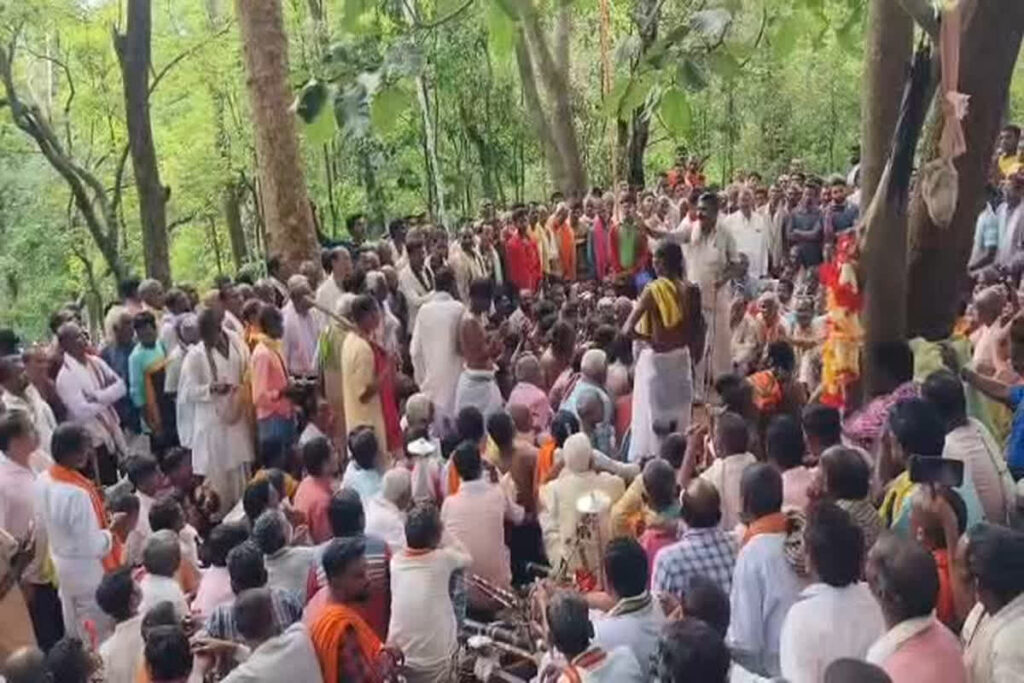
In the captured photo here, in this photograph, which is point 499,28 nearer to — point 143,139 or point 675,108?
point 675,108

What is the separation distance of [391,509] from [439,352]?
9.20ft

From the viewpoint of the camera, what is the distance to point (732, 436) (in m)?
5.48

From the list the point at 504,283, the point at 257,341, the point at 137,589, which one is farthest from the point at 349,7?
the point at 504,283

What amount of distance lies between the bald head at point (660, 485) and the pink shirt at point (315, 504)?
1.59m

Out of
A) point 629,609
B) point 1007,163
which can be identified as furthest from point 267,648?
point 1007,163

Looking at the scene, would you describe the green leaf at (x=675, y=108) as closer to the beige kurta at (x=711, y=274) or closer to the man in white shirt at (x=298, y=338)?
the man in white shirt at (x=298, y=338)

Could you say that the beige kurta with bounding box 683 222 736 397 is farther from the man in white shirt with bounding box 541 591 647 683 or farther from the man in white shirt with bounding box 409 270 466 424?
the man in white shirt with bounding box 541 591 647 683

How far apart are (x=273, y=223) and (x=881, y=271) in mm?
8471

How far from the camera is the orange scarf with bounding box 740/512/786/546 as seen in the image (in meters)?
4.51

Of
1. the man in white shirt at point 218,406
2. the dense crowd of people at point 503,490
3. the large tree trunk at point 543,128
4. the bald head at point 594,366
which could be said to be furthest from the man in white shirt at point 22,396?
the large tree trunk at point 543,128

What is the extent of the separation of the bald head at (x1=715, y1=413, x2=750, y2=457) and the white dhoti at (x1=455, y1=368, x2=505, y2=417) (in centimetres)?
276

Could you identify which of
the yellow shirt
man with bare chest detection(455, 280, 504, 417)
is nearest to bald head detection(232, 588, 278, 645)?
man with bare chest detection(455, 280, 504, 417)

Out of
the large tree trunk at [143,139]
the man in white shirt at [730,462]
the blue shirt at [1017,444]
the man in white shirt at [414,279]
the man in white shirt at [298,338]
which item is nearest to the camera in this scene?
the man in white shirt at [730,462]

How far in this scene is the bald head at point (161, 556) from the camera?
5.17 metres
